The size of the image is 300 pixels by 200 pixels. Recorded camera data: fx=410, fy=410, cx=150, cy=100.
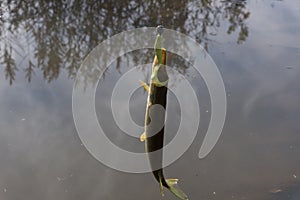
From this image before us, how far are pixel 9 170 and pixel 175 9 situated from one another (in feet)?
12.1

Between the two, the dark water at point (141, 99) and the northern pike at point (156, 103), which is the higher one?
the northern pike at point (156, 103)

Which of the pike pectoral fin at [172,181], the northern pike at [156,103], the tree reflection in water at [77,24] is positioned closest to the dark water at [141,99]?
the tree reflection in water at [77,24]

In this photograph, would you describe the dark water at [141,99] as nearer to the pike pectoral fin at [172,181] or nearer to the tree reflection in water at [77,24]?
the tree reflection in water at [77,24]

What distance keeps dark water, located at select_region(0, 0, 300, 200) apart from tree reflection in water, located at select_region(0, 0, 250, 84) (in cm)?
1

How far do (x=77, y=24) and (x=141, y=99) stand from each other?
1.95 m

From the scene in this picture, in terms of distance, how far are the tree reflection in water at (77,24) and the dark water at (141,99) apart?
0.01 meters

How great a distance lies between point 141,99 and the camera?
3.85m

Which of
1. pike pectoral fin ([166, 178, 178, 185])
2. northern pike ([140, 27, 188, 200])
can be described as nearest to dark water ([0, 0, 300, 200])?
pike pectoral fin ([166, 178, 178, 185])

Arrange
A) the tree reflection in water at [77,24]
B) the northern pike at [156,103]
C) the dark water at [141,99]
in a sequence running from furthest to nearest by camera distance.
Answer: the tree reflection in water at [77,24] < the dark water at [141,99] < the northern pike at [156,103]

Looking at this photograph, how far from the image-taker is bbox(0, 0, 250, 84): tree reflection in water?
453cm

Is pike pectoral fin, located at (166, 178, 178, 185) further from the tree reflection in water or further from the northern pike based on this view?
the tree reflection in water

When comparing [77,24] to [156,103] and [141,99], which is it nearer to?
[141,99]

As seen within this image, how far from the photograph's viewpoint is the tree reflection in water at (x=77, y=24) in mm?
4527

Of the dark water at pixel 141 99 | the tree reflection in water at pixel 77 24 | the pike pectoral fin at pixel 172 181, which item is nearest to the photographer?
the pike pectoral fin at pixel 172 181
